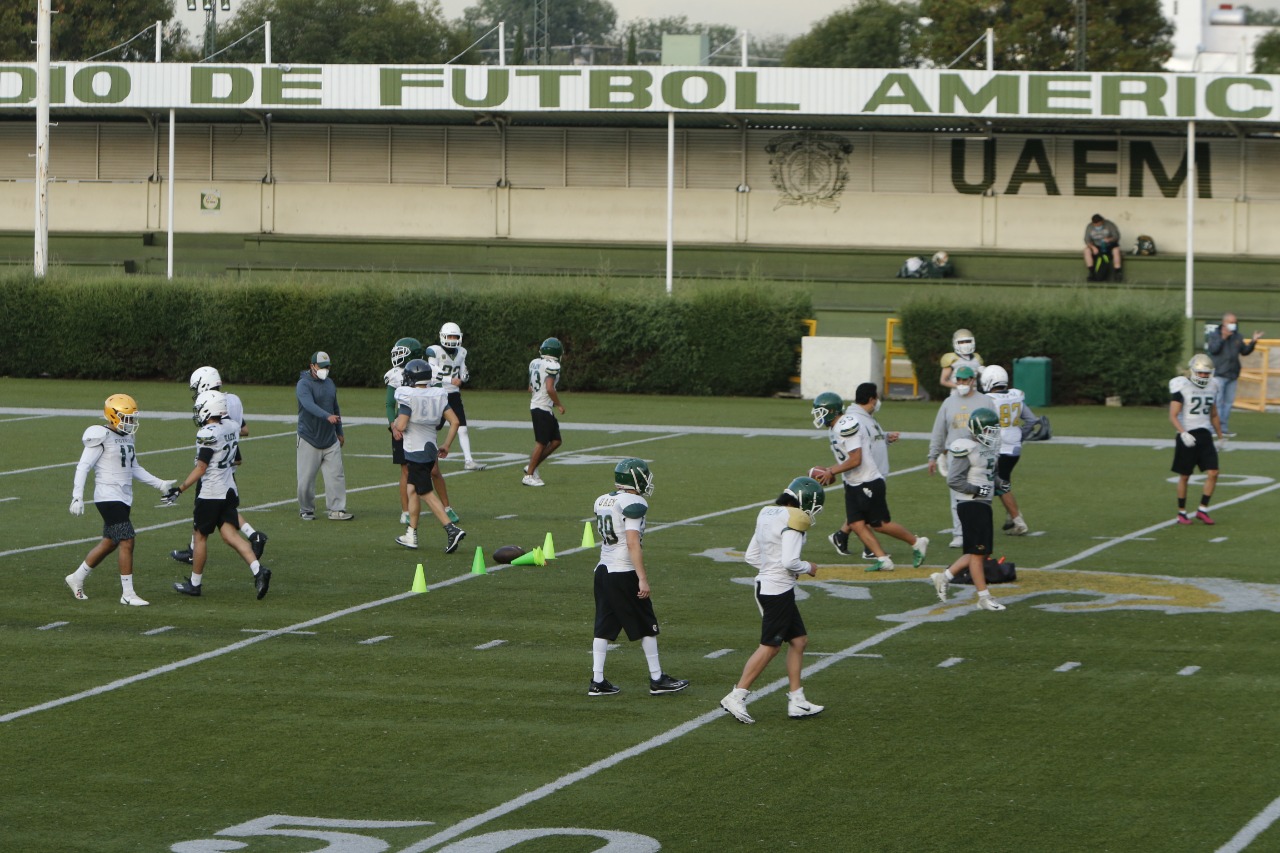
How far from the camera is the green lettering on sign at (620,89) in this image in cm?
4406

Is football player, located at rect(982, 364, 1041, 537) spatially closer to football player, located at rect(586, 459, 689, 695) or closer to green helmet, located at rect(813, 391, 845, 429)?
green helmet, located at rect(813, 391, 845, 429)

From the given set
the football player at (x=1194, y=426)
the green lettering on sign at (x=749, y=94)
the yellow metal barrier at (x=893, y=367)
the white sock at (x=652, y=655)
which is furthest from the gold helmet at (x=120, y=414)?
the green lettering on sign at (x=749, y=94)

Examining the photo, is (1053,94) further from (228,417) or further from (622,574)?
(622,574)

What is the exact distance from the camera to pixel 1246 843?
8.77 m

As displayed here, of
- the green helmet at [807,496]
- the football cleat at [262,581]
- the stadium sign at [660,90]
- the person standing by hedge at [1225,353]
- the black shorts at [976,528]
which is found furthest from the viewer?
the stadium sign at [660,90]

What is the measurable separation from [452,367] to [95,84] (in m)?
27.8

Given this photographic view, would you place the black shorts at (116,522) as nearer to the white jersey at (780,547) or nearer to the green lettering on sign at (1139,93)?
the white jersey at (780,547)

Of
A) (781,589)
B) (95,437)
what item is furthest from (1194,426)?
(95,437)

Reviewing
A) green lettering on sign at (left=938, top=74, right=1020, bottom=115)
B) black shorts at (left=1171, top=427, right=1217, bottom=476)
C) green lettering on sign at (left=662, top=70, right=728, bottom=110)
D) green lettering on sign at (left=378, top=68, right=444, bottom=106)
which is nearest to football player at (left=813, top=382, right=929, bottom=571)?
black shorts at (left=1171, top=427, right=1217, bottom=476)

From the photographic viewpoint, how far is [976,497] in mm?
15016

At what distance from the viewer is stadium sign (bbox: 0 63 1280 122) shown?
43.0m

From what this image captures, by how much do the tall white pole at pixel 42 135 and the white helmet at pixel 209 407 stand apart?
28.4 m

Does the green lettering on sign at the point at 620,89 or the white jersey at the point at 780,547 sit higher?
the green lettering on sign at the point at 620,89

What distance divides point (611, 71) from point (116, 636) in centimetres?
3268
